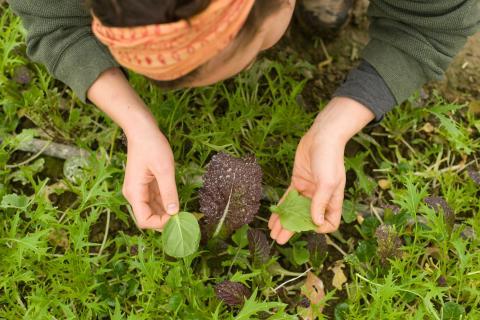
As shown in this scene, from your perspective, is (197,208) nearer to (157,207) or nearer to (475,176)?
(157,207)

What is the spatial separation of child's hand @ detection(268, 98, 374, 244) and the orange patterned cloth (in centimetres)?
55

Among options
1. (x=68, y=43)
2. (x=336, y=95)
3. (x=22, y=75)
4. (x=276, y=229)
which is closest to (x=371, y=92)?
(x=336, y=95)

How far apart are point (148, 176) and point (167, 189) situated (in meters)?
0.09

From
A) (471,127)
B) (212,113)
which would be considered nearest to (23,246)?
(212,113)

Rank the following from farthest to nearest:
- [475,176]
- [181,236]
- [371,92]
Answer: [475,176], [371,92], [181,236]

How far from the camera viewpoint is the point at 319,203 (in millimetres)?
1480

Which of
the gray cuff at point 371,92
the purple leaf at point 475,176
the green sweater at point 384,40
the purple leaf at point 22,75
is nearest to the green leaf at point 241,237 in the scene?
the gray cuff at point 371,92

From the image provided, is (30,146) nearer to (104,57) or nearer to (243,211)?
(104,57)

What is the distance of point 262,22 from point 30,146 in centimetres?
109

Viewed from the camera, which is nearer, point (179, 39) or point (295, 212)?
point (179, 39)

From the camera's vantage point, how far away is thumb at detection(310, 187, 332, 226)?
1.48 metres

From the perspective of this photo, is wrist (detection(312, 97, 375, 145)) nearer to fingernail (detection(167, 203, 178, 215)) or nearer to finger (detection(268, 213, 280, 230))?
finger (detection(268, 213, 280, 230))

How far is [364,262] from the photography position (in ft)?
5.57

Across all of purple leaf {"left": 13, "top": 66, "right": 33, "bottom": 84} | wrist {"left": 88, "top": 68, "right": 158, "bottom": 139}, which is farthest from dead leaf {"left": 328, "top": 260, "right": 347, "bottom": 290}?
purple leaf {"left": 13, "top": 66, "right": 33, "bottom": 84}
